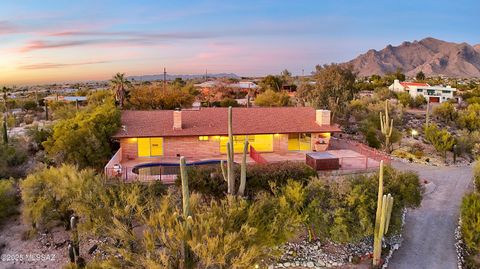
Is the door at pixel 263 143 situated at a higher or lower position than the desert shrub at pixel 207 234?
higher

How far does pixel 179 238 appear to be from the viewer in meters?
12.8

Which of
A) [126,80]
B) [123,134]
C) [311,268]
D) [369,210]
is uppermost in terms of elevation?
[126,80]

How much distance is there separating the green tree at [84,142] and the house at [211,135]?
82 cm

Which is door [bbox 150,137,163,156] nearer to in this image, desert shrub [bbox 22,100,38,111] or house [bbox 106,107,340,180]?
house [bbox 106,107,340,180]

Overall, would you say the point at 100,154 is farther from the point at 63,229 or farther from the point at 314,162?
the point at 314,162

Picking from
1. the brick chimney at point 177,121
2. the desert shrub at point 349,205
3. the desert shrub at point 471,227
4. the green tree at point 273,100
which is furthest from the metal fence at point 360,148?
the green tree at point 273,100

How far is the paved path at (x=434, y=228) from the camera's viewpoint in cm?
1773

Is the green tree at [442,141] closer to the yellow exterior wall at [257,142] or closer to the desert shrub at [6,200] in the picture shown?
the yellow exterior wall at [257,142]

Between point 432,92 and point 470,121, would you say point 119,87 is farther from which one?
point 432,92

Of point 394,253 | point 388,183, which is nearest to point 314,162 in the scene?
point 388,183

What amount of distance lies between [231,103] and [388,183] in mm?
32078

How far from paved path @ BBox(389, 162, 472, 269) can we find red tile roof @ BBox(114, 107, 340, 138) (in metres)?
7.59

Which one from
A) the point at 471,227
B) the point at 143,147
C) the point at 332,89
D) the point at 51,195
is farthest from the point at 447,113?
the point at 51,195

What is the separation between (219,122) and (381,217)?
1388 centimetres
